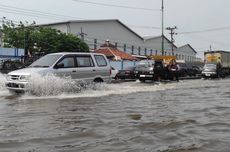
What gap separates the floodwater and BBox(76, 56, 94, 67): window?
2150 millimetres

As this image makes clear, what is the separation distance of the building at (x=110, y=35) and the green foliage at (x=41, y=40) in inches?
562

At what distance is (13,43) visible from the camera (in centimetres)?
5553

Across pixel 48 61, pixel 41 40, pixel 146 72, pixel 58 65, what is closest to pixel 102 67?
pixel 58 65

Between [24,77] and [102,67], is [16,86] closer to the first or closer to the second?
[24,77]

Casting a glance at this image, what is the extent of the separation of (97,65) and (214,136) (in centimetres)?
1019

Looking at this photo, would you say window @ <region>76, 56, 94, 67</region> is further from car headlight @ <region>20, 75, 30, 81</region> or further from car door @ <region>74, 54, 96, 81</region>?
car headlight @ <region>20, 75, 30, 81</region>

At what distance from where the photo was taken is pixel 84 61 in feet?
58.7

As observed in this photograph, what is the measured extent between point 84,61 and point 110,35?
209ft

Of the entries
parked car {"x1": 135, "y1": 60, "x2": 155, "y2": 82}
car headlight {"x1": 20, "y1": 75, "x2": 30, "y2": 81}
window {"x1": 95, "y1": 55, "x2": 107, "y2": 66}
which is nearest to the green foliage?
parked car {"x1": 135, "y1": 60, "x2": 155, "y2": 82}

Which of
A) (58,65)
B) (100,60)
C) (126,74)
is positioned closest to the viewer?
(58,65)

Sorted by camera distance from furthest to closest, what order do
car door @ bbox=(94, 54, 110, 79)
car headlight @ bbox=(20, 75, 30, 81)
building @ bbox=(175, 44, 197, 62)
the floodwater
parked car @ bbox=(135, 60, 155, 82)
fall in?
building @ bbox=(175, 44, 197, 62), parked car @ bbox=(135, 60, 155, 82), car door @ bbox=(94, 54, 110, 79), car headlight @ bbox=(20, 75, 30, 81), the floodwater

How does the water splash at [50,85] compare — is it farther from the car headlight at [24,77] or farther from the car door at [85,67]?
the car door at [85,67]

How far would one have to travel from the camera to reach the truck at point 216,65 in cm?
4308

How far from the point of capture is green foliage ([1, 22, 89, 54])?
53.7m
